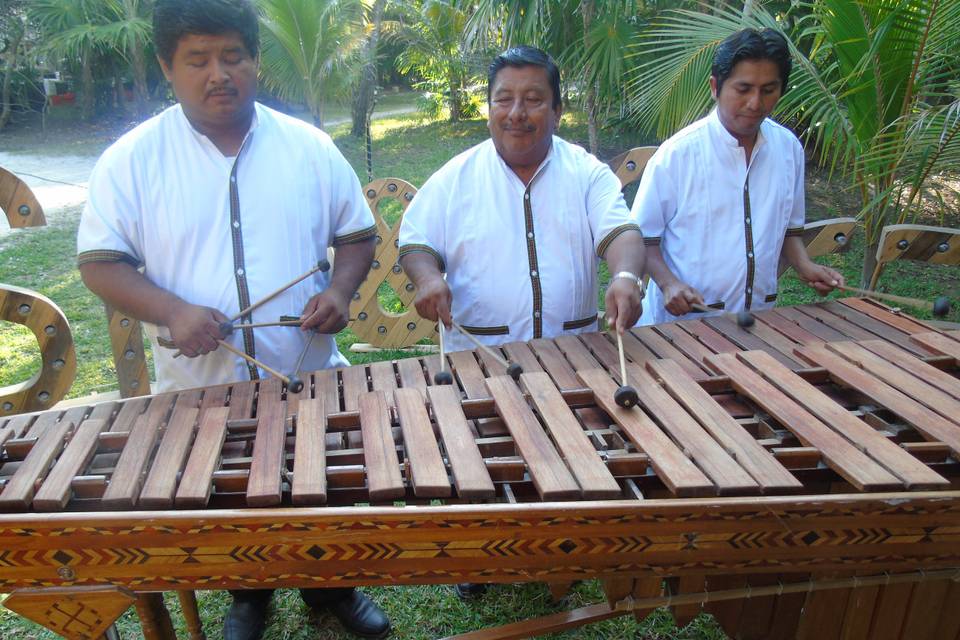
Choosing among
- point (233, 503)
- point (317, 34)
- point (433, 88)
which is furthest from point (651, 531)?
point (433, 88)

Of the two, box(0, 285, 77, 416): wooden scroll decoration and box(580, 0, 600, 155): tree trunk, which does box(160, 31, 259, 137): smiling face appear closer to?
box(0, 285, 77, 416): wooden scroll decoration

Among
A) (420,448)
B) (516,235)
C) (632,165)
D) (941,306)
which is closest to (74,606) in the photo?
(420,448)

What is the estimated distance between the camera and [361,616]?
3180 millimetres

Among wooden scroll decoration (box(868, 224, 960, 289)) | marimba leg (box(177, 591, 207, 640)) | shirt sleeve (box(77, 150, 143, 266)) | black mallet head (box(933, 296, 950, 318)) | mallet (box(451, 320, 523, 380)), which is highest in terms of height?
shirt sleeve (box(77, 150, 143, 266))

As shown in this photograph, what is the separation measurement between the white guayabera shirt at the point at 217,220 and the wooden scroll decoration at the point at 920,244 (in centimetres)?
254

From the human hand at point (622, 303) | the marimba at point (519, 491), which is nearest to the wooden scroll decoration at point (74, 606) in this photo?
the marimba at point (519, 491)

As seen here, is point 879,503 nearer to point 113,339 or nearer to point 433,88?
point 113,339

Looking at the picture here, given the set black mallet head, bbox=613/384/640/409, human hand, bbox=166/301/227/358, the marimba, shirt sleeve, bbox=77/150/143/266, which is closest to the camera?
the marimba

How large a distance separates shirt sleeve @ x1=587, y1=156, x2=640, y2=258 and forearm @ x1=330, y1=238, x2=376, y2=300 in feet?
3.08

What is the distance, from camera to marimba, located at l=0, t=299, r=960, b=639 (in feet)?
6.54

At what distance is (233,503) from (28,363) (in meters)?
4.92

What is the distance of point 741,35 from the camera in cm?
331

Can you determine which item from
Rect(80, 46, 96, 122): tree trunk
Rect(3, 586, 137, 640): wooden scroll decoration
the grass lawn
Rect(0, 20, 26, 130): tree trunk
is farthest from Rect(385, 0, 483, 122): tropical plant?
Rect(3, 586, 137, 640): wooden scroll decoration

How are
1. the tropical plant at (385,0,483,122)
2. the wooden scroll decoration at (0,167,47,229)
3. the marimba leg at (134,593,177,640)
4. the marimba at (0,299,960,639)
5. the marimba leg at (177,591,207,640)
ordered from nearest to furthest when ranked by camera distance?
the marimba at (0,299,960,639), the marimba leg at (134,593,177,640), the marimba leg at (177,591,207,640), the wooden scroll decoration at (0,167,47,229), the tropical plant at (385,0,483,122)
